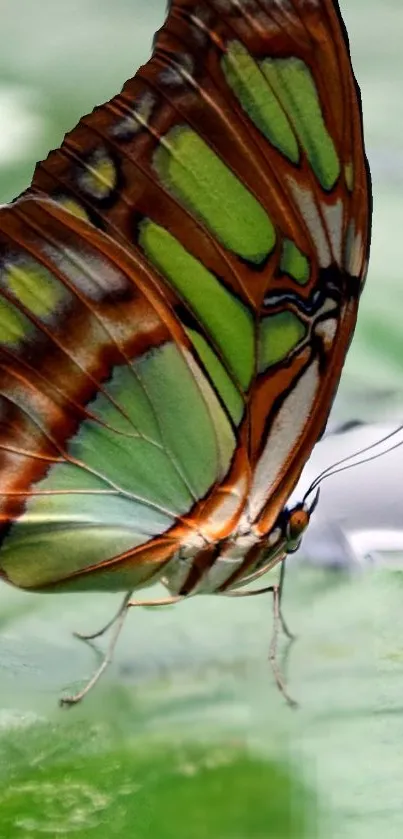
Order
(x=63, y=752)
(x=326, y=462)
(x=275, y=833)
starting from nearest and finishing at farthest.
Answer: (x=275, y=833) → (x=63, y=752) → (x=326, y=462)

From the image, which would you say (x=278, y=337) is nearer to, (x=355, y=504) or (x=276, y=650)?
(x=276, y=650)

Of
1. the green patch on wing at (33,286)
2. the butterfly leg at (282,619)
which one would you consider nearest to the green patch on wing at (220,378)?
the green patch on wing at (33,286)

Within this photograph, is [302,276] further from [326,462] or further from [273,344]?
[326,462]

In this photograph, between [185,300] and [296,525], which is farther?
[296,525]

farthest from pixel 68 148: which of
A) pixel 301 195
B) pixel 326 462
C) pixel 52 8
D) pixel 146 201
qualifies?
pixel 52 8

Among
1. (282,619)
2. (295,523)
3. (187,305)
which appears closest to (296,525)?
(295,523)

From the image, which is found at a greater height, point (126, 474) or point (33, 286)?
point (33, 286)

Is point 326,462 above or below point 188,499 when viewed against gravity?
below
